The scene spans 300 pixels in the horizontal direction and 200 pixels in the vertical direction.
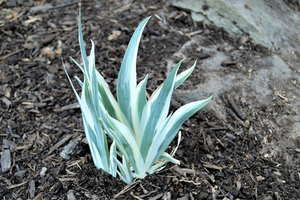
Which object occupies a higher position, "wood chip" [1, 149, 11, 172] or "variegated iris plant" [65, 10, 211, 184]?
"variegated iris plant" [65, 10, 211, 184]

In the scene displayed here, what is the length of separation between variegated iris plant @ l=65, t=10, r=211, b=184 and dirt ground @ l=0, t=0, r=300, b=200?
0.27 meters

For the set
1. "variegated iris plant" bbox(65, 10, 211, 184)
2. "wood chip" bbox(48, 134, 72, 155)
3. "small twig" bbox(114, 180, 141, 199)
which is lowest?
"wood chip" bbox(48, 134, 72, 155)

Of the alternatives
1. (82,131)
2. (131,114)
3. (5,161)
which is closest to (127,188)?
(131,114)

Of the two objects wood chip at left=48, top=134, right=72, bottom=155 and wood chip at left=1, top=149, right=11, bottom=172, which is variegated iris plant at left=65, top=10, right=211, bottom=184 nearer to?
wood chip at left=48, top=134, right=72, bottom=155

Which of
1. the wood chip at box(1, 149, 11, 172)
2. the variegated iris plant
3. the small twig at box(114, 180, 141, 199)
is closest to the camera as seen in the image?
the variegated iris plant

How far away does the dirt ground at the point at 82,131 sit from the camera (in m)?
1.87

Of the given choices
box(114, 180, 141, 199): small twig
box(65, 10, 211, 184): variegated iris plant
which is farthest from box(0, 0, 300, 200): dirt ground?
box(65, 10, 211, 184): variegated iris plant

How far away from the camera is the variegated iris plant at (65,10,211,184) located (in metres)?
1.50

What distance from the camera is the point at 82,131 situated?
7.13ft

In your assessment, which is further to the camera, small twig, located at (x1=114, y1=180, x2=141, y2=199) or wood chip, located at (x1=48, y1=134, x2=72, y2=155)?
wood chip, located at (x1=48, y1=134, x2=72, y2=155)

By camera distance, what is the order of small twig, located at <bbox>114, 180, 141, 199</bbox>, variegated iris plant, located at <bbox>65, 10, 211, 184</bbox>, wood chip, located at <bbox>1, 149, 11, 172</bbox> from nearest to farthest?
variegated iris plant, located at <bbox>65, 10, 211, 184</bbox> < small twig, located at <bbox>114, 180, 141, 199</bbox> < wood chip, located at <bbox>1, 149, 11, 172</bbox>

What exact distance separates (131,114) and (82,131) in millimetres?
669

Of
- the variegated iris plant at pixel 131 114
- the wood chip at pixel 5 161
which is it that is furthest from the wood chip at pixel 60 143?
the variegated iris plant at pixel 131 114

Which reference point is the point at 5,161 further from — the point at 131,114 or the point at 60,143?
the point at 131,114
